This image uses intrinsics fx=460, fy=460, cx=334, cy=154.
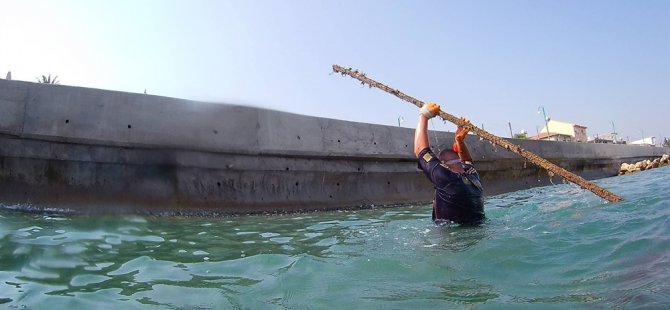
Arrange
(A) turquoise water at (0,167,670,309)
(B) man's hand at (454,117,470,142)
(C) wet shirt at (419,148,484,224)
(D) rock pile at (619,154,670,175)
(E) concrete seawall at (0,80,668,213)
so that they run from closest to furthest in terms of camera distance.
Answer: (A) turquoise water at (0,167,670,309) → (C) wet shirt at (419,148,484,224) → (B) man's hand at (454,117,470,142) → (E) concrete seawall at (0,80,668,213) → (D) rock pile at (619,154,670,175)

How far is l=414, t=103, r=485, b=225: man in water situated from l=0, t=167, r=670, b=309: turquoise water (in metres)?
0.26

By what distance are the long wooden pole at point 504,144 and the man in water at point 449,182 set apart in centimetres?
115

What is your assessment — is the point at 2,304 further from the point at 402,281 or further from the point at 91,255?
the point at 402,281

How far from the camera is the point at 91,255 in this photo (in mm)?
4160

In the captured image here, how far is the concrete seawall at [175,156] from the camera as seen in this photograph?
6840mm

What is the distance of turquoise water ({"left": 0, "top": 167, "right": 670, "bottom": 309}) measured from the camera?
2896 millimetres

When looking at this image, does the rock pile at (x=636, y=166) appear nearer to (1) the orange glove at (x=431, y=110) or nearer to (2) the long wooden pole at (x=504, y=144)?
(2) the long wooden pole at (x=504, y=144)

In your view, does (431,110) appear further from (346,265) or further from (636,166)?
(636,166)

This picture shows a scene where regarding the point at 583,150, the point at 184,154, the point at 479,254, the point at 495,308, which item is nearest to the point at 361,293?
the point at 495,308

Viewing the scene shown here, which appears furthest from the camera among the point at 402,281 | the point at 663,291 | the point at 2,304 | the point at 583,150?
the point at 583,150

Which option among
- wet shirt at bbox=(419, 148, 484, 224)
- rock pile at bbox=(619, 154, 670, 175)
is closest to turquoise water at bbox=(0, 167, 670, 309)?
wet shirt at bbox=(419, 148, 484, 224)

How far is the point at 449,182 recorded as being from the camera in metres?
5.37

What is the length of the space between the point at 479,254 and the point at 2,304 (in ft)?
11.5

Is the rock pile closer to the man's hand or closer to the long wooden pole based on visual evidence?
the long wooden pole
